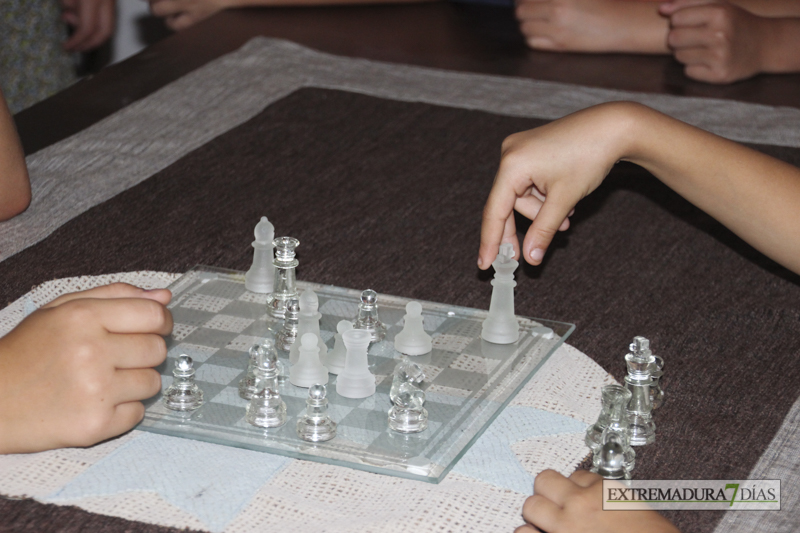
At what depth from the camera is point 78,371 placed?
93 centimetres

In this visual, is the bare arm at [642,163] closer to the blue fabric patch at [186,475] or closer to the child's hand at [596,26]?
the blue fabric patch at [186,475]

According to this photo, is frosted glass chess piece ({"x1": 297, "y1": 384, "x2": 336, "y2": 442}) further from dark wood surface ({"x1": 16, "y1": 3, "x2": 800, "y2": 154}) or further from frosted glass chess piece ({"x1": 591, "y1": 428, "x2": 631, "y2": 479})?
dark wood surface ({"x1": 16, "y1": 3, "x2": 800, "y2": 154})

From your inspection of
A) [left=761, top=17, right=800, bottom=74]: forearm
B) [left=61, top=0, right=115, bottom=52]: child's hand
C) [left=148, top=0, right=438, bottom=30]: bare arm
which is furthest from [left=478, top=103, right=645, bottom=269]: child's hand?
[left=61, top=0, right=115, bottom=52]: child's hand

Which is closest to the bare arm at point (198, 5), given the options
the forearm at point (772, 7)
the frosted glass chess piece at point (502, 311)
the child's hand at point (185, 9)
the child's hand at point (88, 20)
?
the child's hand at point (185, 9)

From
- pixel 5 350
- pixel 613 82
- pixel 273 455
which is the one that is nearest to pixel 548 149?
pixel 273 455

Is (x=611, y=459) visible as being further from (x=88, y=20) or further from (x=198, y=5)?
(x=88, y=20)

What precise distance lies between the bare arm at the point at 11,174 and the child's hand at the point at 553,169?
0.69 metres

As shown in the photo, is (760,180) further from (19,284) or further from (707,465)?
(19,284)

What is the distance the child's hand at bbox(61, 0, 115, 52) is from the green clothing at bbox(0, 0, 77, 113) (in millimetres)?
70

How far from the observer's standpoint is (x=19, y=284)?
4.09ft

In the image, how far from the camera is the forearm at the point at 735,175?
1.26m

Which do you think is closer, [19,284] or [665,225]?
[19,284]

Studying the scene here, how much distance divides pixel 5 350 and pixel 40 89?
1753 mm

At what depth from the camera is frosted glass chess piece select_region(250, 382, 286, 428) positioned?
959 mm
